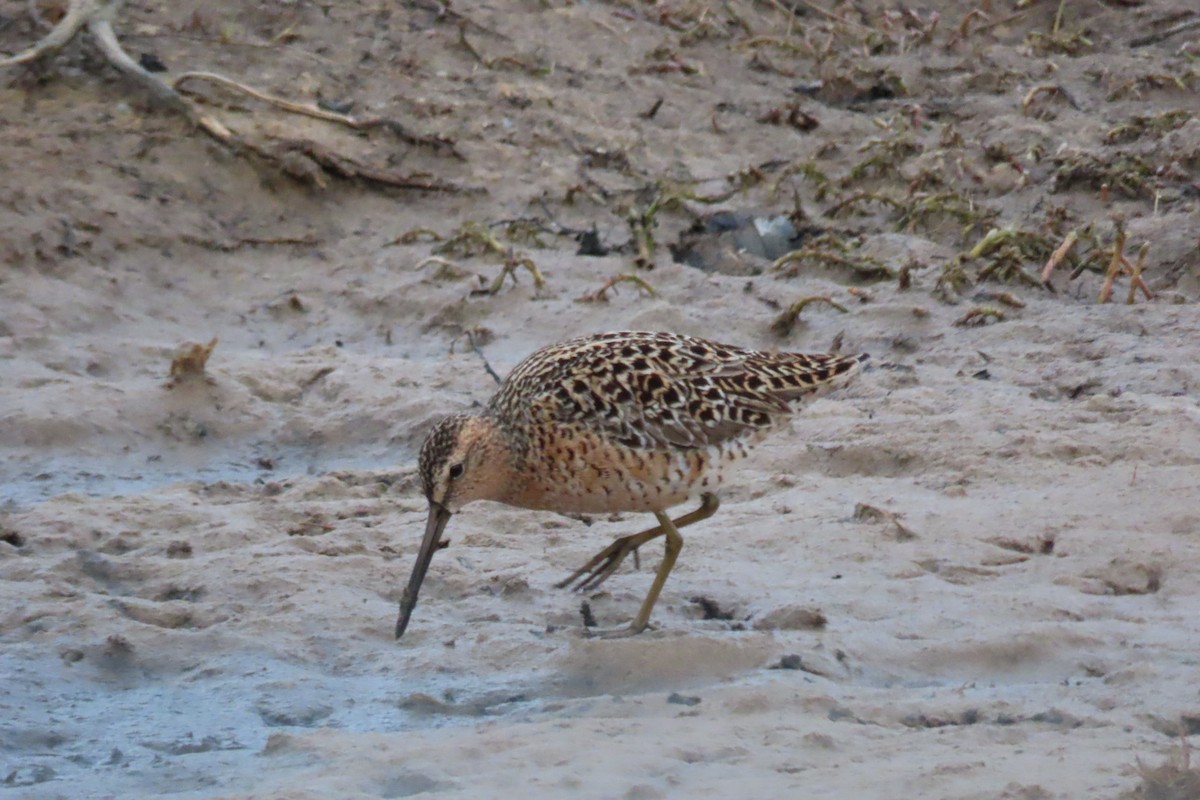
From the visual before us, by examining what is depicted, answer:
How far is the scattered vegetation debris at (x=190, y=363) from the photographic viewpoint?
6801 mm

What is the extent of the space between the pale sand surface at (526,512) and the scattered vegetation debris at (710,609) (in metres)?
0.02

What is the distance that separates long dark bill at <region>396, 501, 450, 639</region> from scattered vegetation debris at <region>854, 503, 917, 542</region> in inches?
55.3

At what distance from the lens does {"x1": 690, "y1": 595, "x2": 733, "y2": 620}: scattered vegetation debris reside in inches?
201

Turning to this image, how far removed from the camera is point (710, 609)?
516 centimetres

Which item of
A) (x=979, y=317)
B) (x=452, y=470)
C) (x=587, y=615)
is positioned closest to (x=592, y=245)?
(x=979, y=317)

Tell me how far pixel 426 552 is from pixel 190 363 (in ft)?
7.00

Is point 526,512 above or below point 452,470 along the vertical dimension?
below

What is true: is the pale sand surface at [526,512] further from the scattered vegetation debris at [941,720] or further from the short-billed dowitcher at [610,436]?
the short-billed dowitcher at [610,436]

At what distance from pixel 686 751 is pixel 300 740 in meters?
1.03

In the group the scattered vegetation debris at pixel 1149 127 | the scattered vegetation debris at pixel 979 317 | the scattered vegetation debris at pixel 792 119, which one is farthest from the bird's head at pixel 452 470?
the scattered vegetation debris at pixel 1149 127

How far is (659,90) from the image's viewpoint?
392 inches

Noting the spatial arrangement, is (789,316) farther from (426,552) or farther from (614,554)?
(426,552)

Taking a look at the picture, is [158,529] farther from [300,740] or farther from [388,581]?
[300,740]

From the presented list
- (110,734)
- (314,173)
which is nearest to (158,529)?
(110,734)
